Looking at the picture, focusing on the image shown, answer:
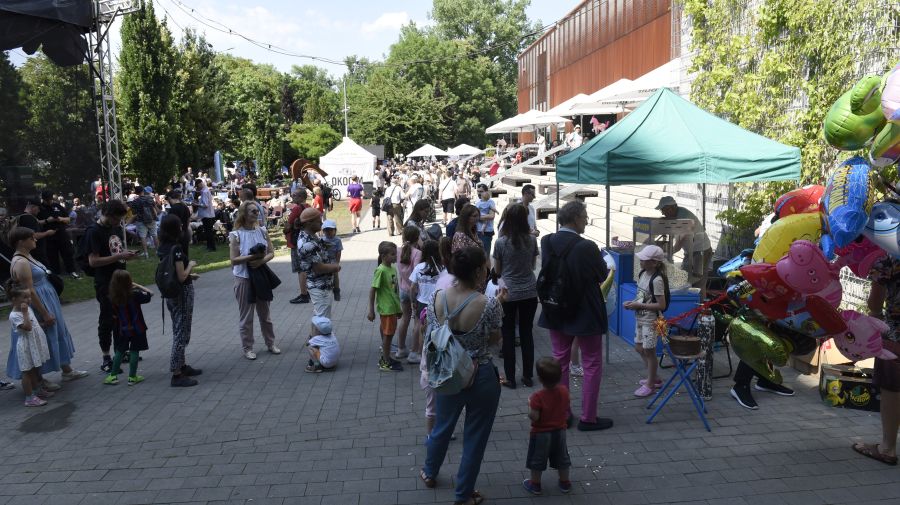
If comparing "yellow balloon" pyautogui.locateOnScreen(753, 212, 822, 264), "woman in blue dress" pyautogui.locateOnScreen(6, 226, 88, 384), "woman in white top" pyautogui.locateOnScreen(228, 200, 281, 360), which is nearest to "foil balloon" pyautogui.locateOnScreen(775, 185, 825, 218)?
"yellow balloon" pyautogui.locateOnScreen(753, 212, 822, 264)

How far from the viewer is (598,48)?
114ft

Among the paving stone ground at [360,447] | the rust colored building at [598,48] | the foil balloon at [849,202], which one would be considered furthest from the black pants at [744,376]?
the rust colored building at [598,48]

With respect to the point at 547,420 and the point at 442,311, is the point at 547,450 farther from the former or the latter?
the point at 442,311

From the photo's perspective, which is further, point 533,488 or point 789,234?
point 789,234

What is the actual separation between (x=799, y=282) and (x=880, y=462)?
1.52 m

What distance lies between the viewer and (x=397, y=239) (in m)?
19.8

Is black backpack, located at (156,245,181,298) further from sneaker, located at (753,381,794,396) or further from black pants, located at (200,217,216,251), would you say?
black pants, located at (200,217,216,251)

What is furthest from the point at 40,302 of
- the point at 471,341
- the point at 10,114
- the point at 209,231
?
the point at 209,231

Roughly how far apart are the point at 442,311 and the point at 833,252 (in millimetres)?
2995

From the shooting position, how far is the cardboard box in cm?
616

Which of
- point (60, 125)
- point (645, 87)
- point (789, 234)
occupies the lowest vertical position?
point (789, 234)

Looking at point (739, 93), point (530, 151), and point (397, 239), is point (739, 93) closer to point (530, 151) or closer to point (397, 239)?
point (397, 239)

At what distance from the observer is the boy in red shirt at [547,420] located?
4.65 metres

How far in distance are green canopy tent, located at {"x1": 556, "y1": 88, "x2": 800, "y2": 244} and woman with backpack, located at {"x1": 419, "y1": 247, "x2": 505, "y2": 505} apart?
3.33 metres
